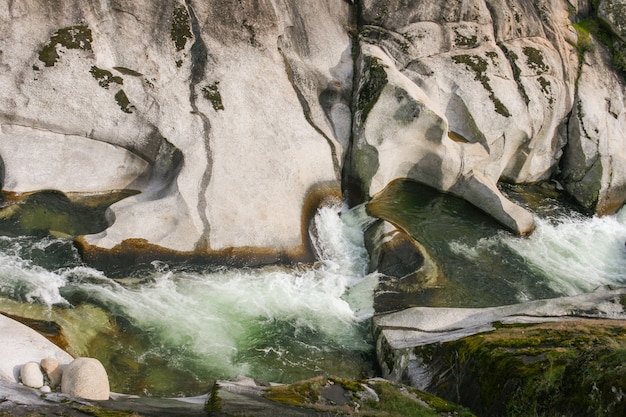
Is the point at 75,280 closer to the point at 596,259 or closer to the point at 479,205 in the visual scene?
the point at 479,205

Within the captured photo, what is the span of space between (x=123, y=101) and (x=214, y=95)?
3218 millimetres

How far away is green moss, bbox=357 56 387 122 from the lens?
21891mm

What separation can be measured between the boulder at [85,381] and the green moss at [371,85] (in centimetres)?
1447

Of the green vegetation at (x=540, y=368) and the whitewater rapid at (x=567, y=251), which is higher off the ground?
the green vegetation at (x=540, y=368)

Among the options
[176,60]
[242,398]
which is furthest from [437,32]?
[242,398]

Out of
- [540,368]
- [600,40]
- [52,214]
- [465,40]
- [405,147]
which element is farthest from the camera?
[600,40]

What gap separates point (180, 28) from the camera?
21219 millimetres

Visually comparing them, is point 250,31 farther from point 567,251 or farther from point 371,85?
point 567,251

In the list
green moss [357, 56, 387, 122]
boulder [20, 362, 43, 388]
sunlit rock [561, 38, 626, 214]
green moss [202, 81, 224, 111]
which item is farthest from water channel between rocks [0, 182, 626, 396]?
green moss [202, 81, 224, 111]

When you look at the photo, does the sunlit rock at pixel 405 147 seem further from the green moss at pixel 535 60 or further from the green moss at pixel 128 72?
the green moss at pixel 128 72

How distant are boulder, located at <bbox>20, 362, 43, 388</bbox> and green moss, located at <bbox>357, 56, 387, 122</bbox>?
1482 cm

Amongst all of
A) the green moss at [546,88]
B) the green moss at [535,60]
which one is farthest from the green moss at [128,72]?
the green moss at [546,88]

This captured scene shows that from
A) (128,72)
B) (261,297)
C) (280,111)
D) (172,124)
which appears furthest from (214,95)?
(261,297)

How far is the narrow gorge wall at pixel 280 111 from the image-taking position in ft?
61.7
